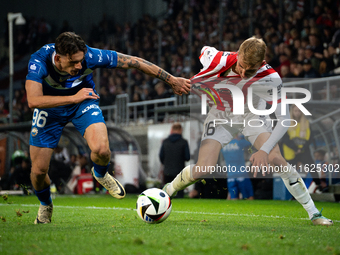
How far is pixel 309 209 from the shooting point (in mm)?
5121

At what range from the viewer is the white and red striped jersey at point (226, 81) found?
519 cm

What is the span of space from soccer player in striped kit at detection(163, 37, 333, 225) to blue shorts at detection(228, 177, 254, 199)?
4.93 meters

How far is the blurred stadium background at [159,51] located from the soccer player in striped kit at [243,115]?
499 cm

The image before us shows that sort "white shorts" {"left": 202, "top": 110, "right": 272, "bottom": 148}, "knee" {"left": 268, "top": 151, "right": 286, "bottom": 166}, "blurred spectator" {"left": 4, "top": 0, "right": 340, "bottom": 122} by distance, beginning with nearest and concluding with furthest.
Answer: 1. "knee" {"left": 268, "top": 151, "right": 286, "bottom": 166}
2. "white shorts" {"left": 202, "top": 110, "right": 272, "bottom": 148}
3. "blurred spectator" {"left": 4, "top": 0, "right": 340, "bottom": 122}

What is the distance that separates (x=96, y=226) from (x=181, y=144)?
656 centimetres

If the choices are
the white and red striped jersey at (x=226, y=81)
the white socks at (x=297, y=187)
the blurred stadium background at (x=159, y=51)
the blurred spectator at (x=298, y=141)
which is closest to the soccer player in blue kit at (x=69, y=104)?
the white and red striped jersey at (x=226, y=81)

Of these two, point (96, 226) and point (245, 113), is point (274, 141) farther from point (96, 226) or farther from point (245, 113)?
point (96, 226)

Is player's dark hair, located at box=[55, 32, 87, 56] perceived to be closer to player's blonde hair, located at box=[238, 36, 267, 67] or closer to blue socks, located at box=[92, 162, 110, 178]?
blue socks, located at box=[92, 162, 110, 178]

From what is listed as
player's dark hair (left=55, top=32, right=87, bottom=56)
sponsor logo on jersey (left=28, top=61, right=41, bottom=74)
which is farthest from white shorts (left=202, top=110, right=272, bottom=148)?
sponsor logo on jersey (left=28, top=61, right=41, bottom=74)

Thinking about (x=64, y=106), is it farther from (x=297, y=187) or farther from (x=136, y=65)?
(x=297, y=187)

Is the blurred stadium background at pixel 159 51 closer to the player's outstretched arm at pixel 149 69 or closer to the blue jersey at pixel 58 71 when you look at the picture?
the player's outstretched arm at pixel 149 69

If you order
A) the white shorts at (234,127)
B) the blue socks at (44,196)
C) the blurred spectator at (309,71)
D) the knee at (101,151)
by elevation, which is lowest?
the blue socks at (44,196)

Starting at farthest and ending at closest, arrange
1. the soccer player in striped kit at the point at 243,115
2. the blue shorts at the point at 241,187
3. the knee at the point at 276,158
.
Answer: the blue shorts at the point at 241,187 → the knee at the point at 276,158 → the soccer player in striped kit at the point at 243,115

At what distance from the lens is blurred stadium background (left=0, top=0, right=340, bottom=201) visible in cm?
1127
